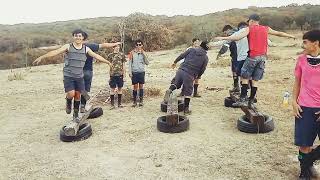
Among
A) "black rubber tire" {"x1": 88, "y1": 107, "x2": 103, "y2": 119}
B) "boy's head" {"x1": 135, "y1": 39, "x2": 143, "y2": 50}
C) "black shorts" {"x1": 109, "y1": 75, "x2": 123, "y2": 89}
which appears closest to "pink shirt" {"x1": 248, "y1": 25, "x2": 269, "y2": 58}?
"boy's head" {"x1": 135, "y1": 39, "x2": 143, "y2": 50}

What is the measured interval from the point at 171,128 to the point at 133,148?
105cm

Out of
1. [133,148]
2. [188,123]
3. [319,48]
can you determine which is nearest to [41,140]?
[133,148]

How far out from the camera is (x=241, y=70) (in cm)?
885

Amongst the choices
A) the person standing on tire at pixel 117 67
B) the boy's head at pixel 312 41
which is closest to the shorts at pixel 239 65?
the person standing on tire at pixel 117 67

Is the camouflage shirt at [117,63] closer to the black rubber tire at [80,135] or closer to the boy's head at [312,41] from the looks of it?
the black rubber tire at [80,135]

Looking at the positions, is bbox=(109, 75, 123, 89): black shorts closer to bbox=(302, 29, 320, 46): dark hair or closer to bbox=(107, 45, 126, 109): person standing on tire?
bbox=(107, 45, 126, 109): person standing on tire

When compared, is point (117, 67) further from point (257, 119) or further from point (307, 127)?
point (307, 127)

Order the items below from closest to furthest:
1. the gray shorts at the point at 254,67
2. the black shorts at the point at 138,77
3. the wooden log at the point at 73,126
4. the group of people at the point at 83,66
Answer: the wooden log at the point at 73,126 → the group of people at the point at 83,66 → the gray shorts at the point at 254,67 → the black shorts at the point at 138,77

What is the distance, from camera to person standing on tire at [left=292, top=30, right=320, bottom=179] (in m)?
5.35

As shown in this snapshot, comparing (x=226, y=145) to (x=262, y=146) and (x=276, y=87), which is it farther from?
(x=276, y=87)

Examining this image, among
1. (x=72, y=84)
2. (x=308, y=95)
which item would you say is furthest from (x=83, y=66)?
(x=308, y=95)

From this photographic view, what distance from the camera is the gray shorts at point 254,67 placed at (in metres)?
8.53

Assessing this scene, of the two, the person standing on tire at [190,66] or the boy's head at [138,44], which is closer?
the person standing on tire at [190,66]

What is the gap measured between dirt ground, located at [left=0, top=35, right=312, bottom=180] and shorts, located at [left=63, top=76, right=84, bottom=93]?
0.95 meters
